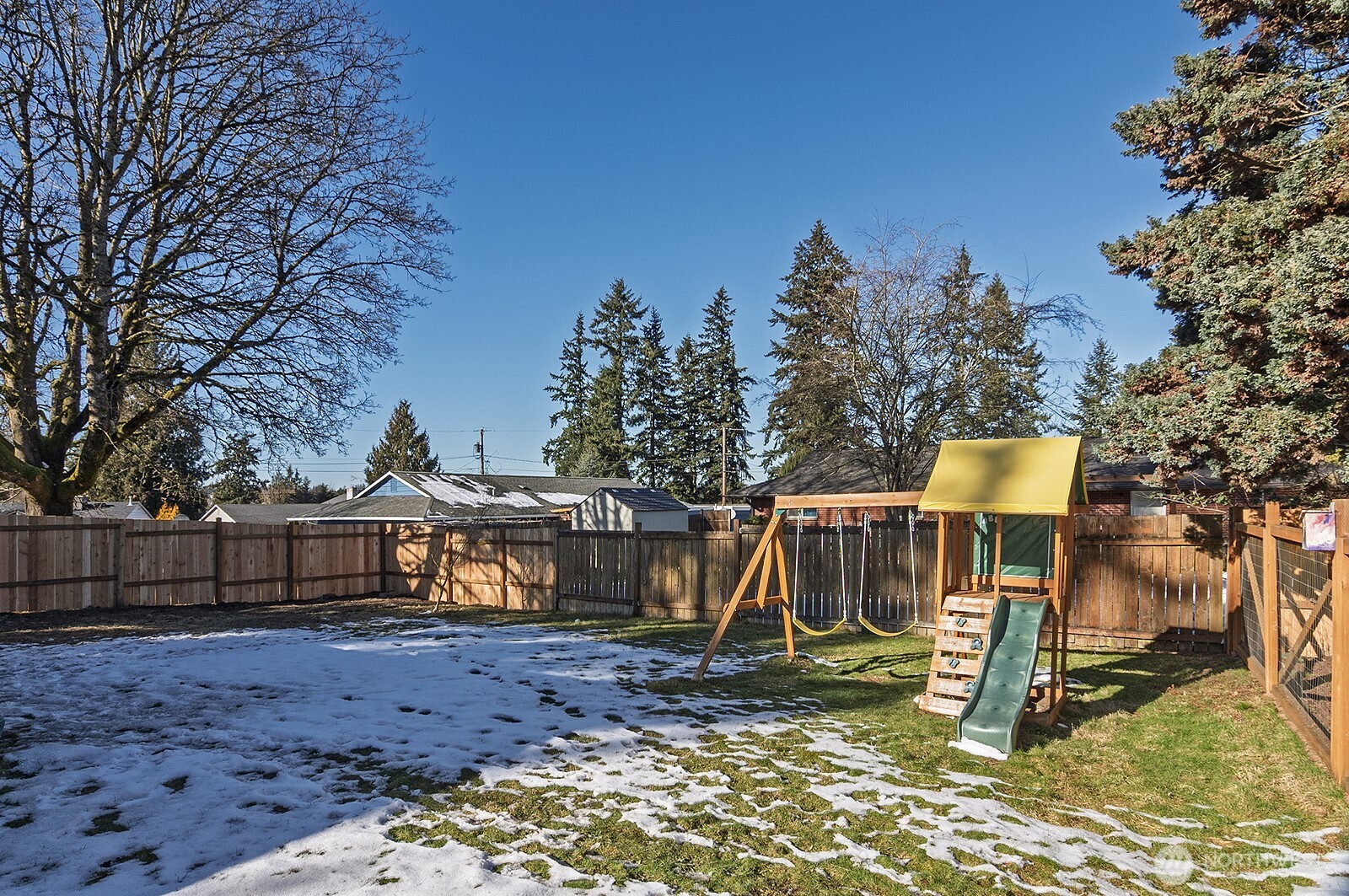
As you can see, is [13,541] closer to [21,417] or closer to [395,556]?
[21,417]

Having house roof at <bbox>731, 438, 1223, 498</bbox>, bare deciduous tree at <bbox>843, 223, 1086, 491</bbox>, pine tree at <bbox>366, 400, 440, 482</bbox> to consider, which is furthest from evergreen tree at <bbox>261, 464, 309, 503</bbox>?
bare deciduous tree at <bbox>843, 223, 1086, 491</bbox>

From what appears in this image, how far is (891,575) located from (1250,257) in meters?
6.33

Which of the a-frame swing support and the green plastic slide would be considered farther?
the a-frame swing support

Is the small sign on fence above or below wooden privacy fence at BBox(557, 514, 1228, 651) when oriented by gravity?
above

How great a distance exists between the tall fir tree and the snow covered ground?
138 ft

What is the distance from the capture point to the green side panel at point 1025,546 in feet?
30.3

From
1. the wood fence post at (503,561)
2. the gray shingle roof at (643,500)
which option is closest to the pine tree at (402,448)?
the gray shingle roof at (643,500)

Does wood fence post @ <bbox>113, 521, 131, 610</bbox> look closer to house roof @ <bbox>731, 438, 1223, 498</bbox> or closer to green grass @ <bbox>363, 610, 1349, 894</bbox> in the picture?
green grass @ <bbox>363, 610, 1349, 894</bbox>

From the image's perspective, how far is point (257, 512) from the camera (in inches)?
1719

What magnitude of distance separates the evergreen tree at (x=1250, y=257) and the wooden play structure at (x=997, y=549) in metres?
1.56

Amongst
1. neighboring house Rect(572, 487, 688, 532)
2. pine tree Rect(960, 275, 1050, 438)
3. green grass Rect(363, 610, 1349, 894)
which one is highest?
pine tree Rect(960, 275, 1050, 438)

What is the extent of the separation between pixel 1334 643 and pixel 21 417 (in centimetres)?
1782

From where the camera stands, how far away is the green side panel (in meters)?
9.25

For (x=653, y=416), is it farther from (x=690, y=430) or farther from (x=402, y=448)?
(x=402, y=448)
